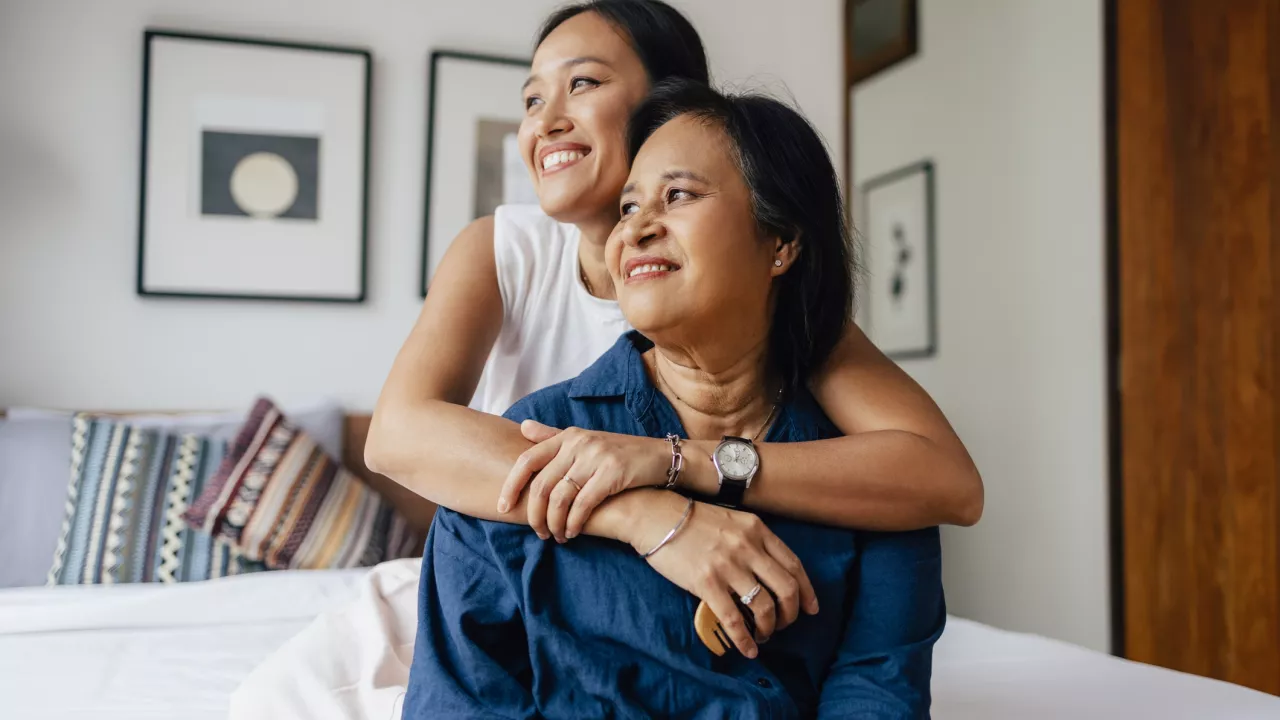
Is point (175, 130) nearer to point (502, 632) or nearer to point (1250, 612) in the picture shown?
point (502, 632)

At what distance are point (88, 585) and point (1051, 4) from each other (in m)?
3.74

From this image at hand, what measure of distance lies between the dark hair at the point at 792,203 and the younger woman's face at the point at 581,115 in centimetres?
18

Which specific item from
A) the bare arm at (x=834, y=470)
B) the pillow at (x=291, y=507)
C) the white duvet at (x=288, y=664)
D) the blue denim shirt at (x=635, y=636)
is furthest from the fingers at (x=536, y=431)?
the pillow at (x=291, y=507)

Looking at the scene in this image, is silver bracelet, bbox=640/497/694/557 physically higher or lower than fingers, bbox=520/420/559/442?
lower

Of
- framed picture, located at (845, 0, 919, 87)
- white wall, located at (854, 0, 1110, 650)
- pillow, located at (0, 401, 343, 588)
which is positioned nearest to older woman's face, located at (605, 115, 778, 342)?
pillow, located at (0, 401, 343, 588)

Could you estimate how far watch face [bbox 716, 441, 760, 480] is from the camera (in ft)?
3.76

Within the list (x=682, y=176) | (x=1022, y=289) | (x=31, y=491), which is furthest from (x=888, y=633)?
(x=1022, y=289)

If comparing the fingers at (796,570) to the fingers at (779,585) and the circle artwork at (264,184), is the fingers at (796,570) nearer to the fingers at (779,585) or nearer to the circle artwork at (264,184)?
the fingers at (779,585)

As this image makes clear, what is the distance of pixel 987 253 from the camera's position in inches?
165

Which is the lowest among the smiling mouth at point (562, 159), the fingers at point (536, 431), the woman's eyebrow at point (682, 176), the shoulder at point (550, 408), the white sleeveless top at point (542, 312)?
the fingers at point (536, 431)

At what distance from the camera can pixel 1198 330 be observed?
3.13 meters

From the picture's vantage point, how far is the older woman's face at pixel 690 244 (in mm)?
1193

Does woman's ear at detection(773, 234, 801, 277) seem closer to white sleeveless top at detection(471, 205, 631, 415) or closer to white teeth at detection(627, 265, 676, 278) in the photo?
white teeth at detection(627, 265, 676, 278)

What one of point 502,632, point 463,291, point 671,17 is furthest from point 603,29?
point 502,632
